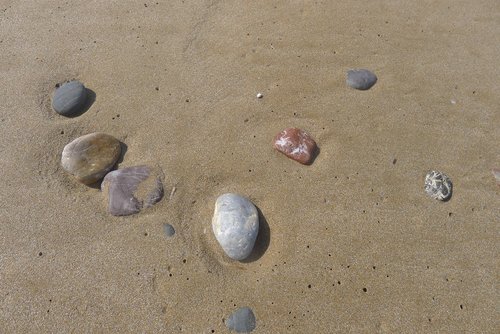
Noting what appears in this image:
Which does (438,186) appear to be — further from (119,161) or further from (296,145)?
(119,161)

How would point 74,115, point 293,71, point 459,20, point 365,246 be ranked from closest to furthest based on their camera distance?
1. point 365,246
2. point 74,115
3. point 293,71
4. point 459,20

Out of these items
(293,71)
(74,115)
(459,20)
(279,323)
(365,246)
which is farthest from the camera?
(459,20)

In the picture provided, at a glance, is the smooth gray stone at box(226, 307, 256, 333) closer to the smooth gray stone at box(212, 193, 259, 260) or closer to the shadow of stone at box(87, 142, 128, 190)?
the smooth gray stone at box(212, 193, 259, 260)

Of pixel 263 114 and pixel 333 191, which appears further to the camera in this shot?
pixel 263 114

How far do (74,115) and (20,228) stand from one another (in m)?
0.90

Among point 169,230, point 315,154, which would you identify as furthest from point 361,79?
point 169,230

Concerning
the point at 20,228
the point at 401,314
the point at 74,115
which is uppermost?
the point at 74,115

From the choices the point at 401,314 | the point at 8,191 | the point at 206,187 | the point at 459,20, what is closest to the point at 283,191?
the point at 206,187

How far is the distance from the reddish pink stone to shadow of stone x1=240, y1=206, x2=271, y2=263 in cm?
49

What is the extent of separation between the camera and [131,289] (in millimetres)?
2471

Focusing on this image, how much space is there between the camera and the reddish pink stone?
2871 mm

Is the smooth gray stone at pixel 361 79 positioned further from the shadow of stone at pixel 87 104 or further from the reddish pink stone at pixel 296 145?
the shadow of stone at pixel 87 104

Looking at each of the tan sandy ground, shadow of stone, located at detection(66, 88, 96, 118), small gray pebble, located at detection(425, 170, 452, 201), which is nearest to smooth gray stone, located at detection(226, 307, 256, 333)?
the tan sandy ground

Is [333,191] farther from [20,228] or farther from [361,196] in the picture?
[20,228]
